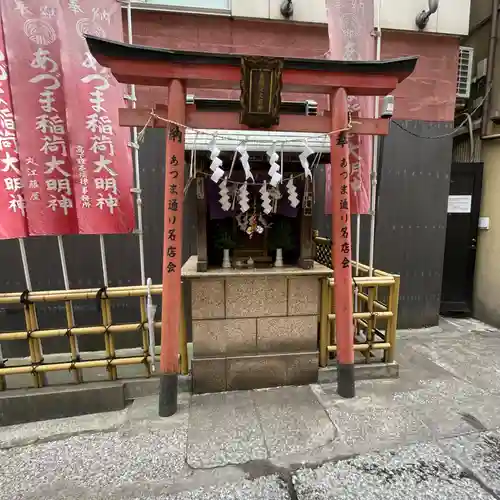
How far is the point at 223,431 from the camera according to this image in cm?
342

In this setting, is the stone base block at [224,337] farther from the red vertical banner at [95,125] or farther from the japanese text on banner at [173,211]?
the red vertical banner at [95,125]

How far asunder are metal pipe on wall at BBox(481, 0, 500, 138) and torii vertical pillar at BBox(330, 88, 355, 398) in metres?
5.46

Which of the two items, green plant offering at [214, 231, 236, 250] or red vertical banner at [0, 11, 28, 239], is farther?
green plant offering at [214, 231, 236, 250]

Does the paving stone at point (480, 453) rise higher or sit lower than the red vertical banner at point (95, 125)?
lower

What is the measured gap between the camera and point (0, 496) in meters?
2.68

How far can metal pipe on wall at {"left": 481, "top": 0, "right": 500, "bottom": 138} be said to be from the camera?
656 cm

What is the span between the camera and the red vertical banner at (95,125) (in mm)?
3721

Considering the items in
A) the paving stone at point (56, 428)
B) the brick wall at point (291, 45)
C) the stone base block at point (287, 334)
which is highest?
the brick wall at point (291, 45)

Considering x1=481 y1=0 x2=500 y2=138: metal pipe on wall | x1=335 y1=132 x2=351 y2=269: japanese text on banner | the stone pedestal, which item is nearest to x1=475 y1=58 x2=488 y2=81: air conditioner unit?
x1=481 y1=0 x2=500 y2=138: metal pipe on wall

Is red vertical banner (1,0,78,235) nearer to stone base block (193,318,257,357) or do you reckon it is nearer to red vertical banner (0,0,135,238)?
red vertical banner (0,0,135,238)

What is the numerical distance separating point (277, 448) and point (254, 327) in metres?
1.55

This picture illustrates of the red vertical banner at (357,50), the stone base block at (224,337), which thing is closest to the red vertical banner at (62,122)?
the stone base block at (224,337)

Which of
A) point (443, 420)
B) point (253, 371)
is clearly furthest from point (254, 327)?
point (443, 420)

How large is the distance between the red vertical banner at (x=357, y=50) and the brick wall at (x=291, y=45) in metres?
1.33
